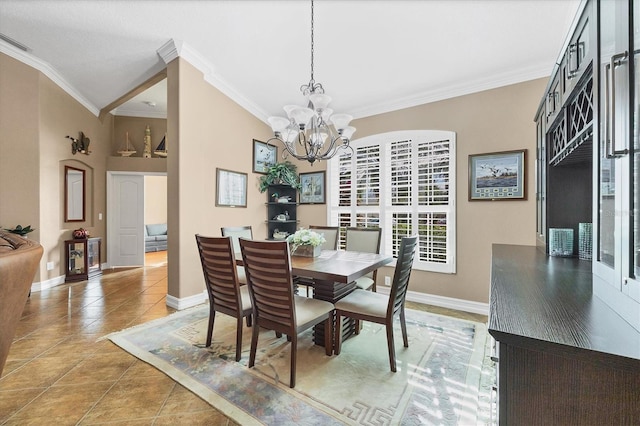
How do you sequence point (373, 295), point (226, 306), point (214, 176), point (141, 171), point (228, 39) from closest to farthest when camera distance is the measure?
point (226, 306) < point (373, 295) < point (228, 39) < point (214, 176) < point (141, 171)

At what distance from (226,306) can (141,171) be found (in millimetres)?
5174

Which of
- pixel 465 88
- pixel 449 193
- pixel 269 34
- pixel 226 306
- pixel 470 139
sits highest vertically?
pixel 269 34

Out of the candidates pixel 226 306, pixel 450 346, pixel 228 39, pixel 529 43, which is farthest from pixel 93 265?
pixel 529 43

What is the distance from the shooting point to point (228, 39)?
322cm

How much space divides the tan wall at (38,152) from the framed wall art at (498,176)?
6.15 meters

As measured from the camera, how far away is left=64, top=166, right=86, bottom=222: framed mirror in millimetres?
4918

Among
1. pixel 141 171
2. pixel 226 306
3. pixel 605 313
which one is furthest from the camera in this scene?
pixel 141 171

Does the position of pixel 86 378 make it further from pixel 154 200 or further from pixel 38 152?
pixel 154 200

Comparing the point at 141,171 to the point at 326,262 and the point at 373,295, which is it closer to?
the point at 326,262

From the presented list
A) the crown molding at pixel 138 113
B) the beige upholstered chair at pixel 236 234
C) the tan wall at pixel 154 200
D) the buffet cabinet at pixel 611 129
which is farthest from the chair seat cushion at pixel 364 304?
the tan wall at pixel 154 200

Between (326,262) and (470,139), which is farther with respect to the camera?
(470,139)

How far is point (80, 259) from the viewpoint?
4.98m

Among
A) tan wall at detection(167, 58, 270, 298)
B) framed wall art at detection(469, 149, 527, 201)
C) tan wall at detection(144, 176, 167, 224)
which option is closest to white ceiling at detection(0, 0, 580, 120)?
tan wall at detection(167, 58, 270, 298)

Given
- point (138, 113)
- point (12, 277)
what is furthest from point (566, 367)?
point (138, 113)
